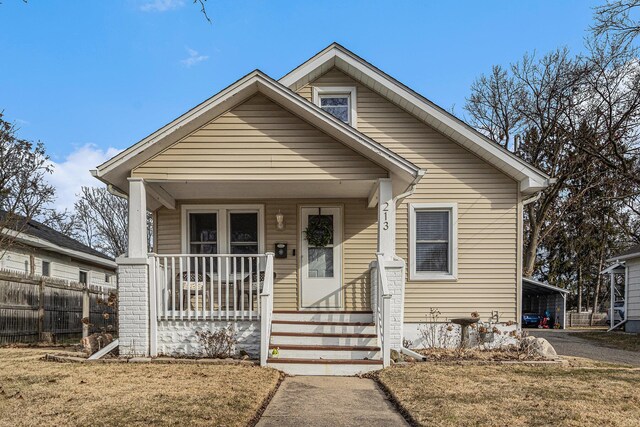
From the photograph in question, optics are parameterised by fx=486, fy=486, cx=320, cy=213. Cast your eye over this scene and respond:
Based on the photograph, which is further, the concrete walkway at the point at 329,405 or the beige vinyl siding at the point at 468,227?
the beige vinyl siding at the point at 468,227

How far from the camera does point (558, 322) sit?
2661cm

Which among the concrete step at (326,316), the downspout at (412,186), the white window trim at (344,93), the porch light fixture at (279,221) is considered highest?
the white window trim at (344,93)

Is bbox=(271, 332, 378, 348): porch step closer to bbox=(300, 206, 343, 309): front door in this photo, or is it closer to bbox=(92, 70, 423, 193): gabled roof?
bbox=(300, 206, 343, 309): front door

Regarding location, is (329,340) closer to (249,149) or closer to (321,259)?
(321,259)

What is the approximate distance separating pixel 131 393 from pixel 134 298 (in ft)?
8.50

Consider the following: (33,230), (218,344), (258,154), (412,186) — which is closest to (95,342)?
(218,344)

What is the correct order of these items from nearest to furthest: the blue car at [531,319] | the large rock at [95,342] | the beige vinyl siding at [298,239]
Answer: the large rock at [95,342], the beige vinyl siding at [298,239], the blue car at [531,319]

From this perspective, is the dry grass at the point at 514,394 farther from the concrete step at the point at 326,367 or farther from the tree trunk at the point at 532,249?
the tree trunk at the point at 532,249

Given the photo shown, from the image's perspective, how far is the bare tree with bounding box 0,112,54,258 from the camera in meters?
13.6

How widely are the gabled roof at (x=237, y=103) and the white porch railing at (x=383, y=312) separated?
162cm

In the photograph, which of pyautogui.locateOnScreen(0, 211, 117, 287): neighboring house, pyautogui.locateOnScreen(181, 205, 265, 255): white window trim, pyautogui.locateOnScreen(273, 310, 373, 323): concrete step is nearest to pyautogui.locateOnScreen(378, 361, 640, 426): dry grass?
pyautogui.locateOnScreen(273, 310, 373, 323): concrete step

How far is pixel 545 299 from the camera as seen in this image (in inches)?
1142

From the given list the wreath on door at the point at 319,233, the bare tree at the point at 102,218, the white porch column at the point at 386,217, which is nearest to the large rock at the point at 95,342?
the wreath on door at the point at 319,233

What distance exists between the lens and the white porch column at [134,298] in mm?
7840
